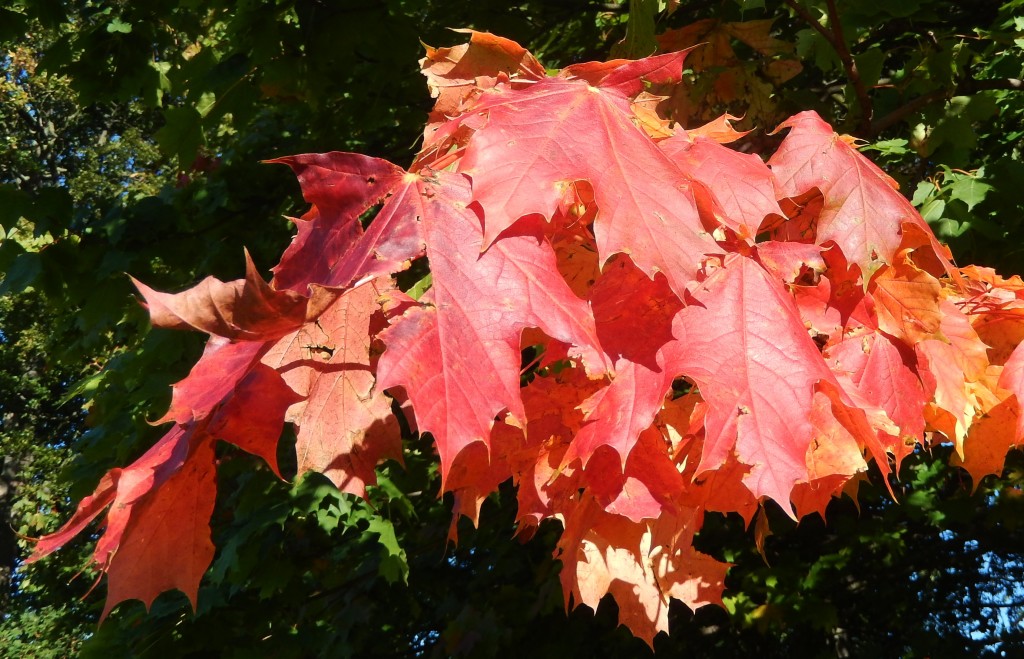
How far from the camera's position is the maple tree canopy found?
95cm

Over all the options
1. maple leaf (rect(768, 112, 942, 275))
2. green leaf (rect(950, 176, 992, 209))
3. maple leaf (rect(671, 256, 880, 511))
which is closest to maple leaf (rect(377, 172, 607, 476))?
maple leaf (rect(671, 256, 880, 511))

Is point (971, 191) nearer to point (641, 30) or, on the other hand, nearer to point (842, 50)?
point (842, 50)

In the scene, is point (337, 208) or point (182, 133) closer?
point (337, 208)

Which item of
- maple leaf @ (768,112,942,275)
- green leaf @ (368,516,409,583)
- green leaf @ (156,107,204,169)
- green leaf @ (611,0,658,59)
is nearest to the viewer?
maple leaf @ (768,112,942,275)

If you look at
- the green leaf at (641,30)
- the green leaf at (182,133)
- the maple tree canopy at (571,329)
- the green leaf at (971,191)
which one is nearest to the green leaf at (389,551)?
the green leaf at (182,133)

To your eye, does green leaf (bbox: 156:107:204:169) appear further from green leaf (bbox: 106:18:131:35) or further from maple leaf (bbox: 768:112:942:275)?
maple leaf (bbox: 768:112:942:275)

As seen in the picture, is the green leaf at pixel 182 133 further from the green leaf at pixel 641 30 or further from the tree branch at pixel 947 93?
the tree branch at pixel 947 93

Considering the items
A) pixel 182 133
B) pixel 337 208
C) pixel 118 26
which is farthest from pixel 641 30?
pixel 118 26

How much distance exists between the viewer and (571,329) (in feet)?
3.18

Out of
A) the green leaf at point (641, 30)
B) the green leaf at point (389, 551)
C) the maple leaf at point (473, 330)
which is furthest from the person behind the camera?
the green leaf at point (389, 551)

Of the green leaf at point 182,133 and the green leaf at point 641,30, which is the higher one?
the green leaf at point 641,30

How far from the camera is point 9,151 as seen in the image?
1488 cm

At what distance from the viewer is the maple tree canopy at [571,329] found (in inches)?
37.5

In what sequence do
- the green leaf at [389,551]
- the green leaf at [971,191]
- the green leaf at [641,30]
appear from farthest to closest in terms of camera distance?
the green leaf at [389,551], the green leaf at [971,191], the green leaf at [641,30]
